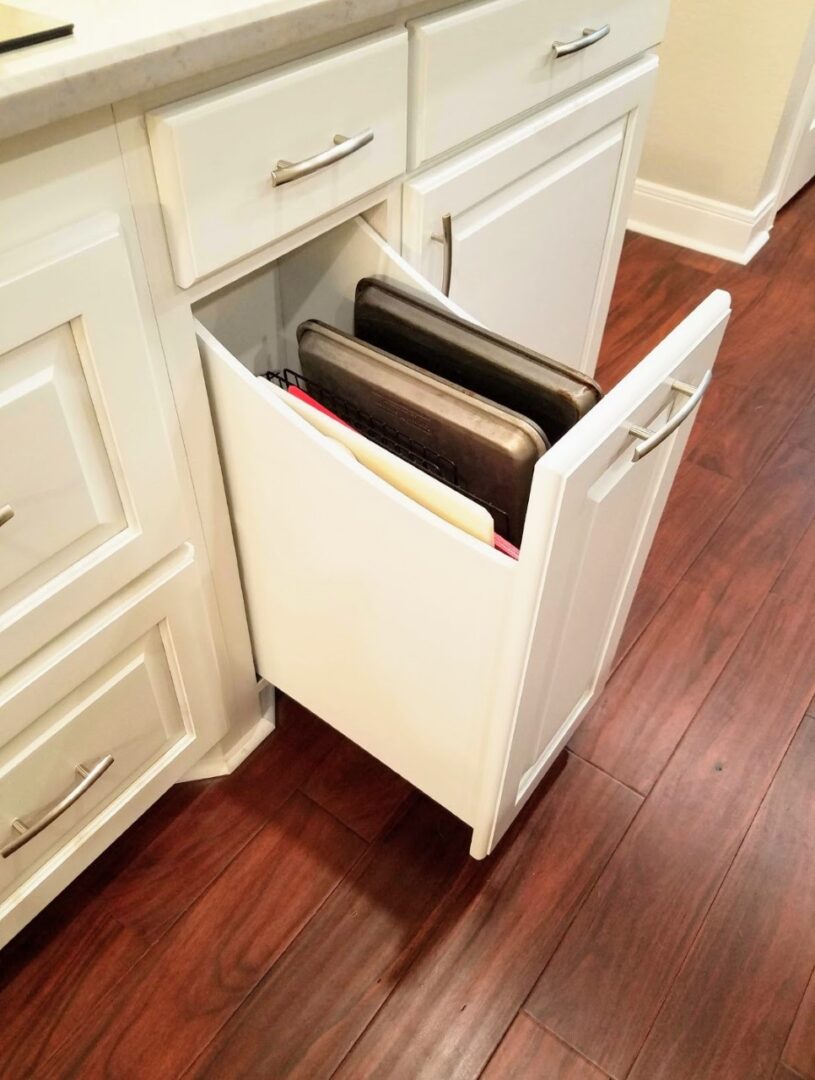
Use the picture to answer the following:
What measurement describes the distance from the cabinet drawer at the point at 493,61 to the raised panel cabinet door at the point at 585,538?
317mm

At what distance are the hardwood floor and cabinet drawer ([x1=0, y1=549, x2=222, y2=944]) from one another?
0.12m

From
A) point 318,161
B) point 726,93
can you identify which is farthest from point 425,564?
point 726,93

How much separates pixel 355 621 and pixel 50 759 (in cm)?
30

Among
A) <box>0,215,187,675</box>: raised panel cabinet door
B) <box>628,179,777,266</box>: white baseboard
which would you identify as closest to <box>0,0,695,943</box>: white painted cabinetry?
<box>0,215,187,675</box>: raised panel cabinet door

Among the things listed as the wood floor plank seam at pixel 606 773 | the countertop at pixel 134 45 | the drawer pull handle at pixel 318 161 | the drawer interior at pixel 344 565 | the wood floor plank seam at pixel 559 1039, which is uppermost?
the countertop at pixel 134 45

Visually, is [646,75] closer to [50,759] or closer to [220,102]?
[220,102]

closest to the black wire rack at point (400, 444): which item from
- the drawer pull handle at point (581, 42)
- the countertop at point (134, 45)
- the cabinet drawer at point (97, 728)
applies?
the cabinet drawer at point (97, 728)

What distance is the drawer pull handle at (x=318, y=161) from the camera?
67 cm

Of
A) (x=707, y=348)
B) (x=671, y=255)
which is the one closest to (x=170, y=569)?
(x=707, y=348)

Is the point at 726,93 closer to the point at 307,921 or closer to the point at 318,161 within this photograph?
the point at 318,161

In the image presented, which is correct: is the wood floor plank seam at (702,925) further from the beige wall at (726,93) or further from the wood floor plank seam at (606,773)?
the beige wall at (726,93)

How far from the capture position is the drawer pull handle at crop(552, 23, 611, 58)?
3.00ft

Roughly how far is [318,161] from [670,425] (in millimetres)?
340

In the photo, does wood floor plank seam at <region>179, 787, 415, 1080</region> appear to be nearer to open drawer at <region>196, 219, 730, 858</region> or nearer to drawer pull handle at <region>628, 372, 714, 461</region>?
open drawer at <region>196, 219, 730, 858</region>
